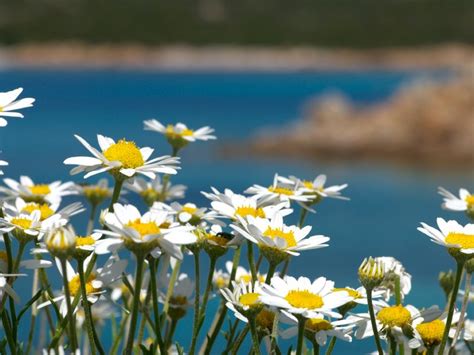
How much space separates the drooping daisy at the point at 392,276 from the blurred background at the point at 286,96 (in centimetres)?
52

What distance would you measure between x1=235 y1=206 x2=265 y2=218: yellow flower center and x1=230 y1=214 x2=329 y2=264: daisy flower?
39mm

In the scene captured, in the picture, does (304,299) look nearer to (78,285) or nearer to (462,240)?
(462,240)

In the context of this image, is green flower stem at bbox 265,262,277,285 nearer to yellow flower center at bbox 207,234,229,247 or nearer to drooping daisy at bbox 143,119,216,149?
yellow flower center at bbox 207,234,229,247

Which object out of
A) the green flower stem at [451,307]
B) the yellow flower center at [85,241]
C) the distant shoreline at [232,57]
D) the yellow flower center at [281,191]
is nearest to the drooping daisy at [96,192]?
the yellow flower center at [281,191]

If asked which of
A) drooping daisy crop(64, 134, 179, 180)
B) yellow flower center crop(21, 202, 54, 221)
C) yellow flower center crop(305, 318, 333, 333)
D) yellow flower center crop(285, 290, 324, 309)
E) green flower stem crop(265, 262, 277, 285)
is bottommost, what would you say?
yellow flower center crop(305, 318, 333, 333)

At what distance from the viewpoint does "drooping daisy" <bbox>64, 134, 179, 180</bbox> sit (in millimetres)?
1098

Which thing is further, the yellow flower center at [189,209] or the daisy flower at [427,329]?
the yellow flower center at [189,209]

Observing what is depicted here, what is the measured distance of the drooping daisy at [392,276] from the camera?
47.3 inches

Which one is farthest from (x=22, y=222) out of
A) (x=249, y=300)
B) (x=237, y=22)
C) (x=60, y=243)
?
(x=237, y=22)

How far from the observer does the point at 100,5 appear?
50.5 metres

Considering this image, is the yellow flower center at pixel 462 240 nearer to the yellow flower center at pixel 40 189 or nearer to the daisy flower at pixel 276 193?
the daisy flower at pixel 276 193

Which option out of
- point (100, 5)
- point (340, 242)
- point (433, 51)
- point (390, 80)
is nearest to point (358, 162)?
point (340, 242)

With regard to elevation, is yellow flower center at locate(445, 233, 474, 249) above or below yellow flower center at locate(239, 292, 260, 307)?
above

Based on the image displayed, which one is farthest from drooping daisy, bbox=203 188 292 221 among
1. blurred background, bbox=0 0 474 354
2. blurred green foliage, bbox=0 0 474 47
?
blurred green foliage, bbox=0 0 474 47
